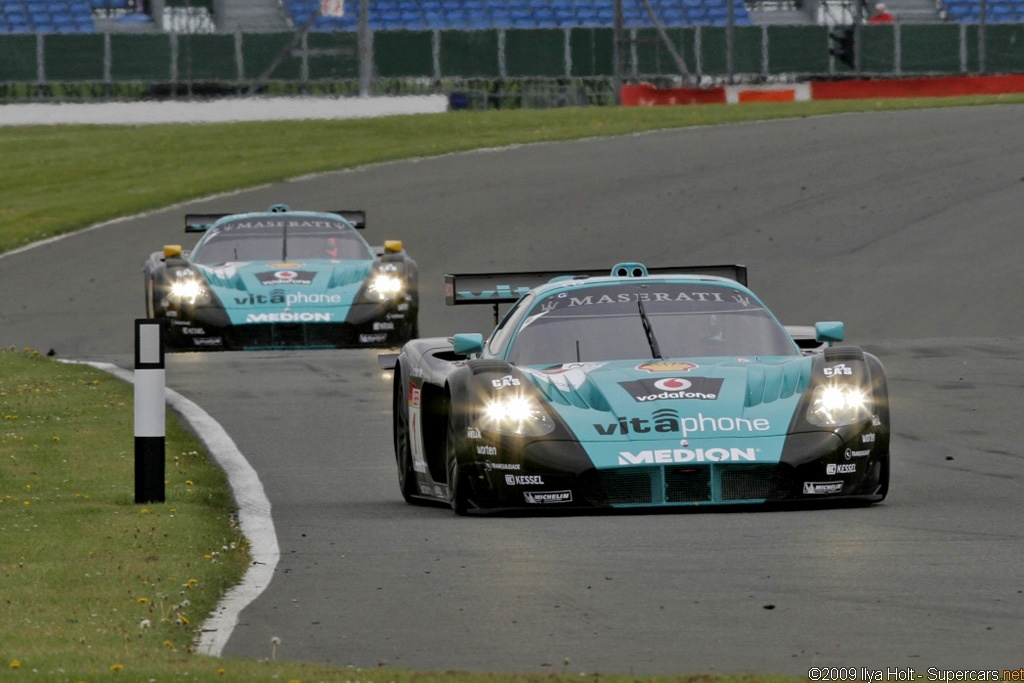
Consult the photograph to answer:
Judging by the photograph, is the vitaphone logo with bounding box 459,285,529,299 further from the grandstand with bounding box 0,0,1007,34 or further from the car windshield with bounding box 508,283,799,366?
the grandstand with bounding box 0,0,1007,34

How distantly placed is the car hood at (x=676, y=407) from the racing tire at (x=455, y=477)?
43 cm

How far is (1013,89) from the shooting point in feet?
181

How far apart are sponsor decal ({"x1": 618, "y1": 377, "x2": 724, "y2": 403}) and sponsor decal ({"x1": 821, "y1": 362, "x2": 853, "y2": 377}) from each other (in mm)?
489

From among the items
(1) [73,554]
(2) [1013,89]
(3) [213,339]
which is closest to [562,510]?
(1) [73,554]

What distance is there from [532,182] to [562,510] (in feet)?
82.5

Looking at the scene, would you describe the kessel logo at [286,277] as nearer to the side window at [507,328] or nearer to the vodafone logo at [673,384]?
the side window at [507,328]

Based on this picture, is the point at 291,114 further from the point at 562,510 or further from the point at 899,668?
the point at 899,668

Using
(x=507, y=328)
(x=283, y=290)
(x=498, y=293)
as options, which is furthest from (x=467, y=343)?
(x=283, y=290)

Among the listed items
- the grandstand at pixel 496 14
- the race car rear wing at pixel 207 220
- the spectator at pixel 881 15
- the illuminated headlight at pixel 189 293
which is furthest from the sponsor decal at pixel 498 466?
the spectator at pixel 881 15

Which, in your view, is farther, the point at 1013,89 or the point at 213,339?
the point at 1013,89

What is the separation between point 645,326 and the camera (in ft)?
33.8

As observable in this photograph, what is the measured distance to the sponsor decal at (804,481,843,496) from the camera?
9219 mm

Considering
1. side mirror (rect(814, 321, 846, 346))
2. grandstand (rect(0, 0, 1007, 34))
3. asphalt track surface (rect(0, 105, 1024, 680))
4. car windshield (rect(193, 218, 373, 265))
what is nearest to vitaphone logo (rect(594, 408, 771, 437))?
asphalt track surface (rect(0, 105, 1024, 680))

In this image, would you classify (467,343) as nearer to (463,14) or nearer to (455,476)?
(455,476)
